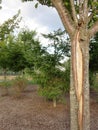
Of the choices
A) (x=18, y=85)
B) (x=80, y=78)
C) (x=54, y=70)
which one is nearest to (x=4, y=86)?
(x=18, y=85)

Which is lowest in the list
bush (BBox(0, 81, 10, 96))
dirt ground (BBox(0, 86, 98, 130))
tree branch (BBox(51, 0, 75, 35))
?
dirt ground (BBox(0, 86, 98, 130))

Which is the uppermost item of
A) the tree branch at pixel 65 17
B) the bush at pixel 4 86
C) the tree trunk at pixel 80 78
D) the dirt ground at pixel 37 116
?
the tree branch at pixel 65 17

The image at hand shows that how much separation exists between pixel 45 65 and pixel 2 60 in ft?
31.0

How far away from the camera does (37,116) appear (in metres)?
11.7

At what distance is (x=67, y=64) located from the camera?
14.6 m

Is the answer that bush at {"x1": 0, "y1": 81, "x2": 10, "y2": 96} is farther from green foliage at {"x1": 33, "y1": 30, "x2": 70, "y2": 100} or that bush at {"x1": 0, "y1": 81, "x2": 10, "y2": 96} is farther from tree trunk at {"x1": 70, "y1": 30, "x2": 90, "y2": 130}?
tree trunk at {"x1": 70, "y1": 30, "x2": 90, "y2": 130}

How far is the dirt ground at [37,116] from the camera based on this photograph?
9586mm

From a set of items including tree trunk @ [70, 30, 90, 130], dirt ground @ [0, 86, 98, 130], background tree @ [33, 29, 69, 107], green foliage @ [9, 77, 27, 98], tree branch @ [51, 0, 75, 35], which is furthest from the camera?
green foliage @ [9, 77, 27, 98]

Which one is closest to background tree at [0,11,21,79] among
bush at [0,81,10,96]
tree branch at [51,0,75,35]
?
bush at [0,81,10,96]

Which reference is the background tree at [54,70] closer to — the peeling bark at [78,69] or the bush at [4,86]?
the bush at [4,86]

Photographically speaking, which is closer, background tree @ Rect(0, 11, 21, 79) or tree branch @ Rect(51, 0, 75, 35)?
tree branch @ Rect(51, 0, 75, 35)

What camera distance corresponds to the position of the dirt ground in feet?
31.4

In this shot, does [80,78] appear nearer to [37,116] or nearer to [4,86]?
[37,116]


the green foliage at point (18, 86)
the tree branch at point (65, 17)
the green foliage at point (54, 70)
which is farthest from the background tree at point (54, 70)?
the tree branch at point (65, 17)
